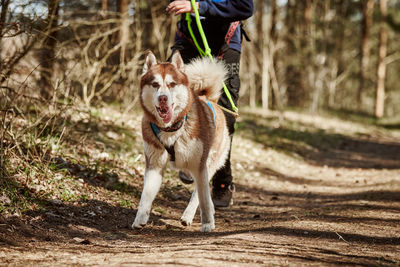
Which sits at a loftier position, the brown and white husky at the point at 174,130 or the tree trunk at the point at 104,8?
the tree trunk at the point at 104,8

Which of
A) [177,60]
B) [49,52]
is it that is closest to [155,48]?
[49,52]

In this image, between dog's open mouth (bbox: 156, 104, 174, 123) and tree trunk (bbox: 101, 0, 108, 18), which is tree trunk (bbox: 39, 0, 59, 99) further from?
dog's open mouth (bbox: 156, 104, 174, 123)

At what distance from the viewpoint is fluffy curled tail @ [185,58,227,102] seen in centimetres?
401

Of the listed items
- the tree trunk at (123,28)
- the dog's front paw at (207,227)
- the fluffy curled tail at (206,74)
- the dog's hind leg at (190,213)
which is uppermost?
the tree trunk at (123,28)

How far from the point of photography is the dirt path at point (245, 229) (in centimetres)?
267

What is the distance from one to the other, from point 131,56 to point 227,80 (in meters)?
4.62

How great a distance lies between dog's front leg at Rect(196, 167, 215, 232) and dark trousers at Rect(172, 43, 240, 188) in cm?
107

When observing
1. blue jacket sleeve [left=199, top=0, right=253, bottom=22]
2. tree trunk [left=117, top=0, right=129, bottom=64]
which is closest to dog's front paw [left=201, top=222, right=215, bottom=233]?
blue jacket sleeve [left=199, top=0, right=253, bottom=22]

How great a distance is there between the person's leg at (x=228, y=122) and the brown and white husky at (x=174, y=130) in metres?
0.64

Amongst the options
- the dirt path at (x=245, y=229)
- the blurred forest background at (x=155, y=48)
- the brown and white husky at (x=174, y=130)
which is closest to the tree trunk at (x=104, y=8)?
the blurred forest background at (x=155, y=48)

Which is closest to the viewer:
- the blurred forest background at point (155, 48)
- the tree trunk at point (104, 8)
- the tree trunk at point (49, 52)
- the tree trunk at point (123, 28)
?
the blurred forest background at point (155, 48)

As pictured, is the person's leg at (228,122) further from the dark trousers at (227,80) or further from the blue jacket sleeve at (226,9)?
the blue jacket sleeve at (226,9)

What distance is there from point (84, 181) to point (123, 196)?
49cm

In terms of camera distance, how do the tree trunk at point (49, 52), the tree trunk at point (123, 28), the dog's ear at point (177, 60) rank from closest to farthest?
the dog's ear at point (177, 60)
the tree trunk at point (49, 52)
the tree trunk at point (123, 28)
